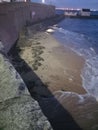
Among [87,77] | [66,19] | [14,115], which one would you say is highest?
[14,115]

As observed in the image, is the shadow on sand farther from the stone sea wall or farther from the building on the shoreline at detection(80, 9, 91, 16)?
the building on the shoreline at detection(80, 9, 91, 16)

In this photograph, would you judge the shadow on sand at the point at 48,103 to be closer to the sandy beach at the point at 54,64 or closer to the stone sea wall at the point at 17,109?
the sandy beach at the point at 54,64

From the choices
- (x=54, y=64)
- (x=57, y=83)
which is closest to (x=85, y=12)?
(x=54, y=64)

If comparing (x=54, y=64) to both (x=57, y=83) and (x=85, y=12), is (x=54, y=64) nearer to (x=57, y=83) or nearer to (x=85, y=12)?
(x=57, y=83)

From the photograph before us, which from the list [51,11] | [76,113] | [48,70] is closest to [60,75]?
[48,70]

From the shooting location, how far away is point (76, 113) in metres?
11.5

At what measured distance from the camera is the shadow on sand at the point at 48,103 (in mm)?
10562

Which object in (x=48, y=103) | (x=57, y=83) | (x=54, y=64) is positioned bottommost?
(x=54, y=64)

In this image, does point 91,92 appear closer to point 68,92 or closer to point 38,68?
point 68,92

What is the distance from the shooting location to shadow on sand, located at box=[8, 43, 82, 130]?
1056 centimetres

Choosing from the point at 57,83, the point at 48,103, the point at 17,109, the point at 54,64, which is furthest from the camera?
the point at 54,64

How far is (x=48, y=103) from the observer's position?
12.3 meters

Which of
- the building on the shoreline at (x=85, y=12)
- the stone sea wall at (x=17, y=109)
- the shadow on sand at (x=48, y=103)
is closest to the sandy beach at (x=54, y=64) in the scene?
the shadow on sand at (x=48, y=103)

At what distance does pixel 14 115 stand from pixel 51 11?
52.6m
